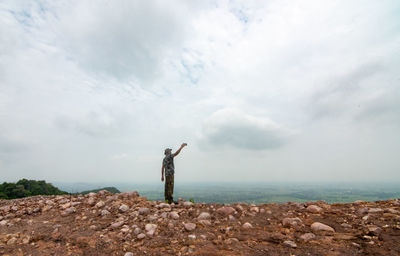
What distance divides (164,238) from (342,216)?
5.26 meters

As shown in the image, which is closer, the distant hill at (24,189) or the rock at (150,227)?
the rock at (150,227)

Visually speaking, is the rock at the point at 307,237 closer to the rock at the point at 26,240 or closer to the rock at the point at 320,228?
the rock at the point at 320,228

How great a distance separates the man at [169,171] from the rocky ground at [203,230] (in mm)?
2921

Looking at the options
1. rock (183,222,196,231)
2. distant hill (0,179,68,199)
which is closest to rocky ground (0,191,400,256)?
rock (183,222,196,231)

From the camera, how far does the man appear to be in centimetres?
1076

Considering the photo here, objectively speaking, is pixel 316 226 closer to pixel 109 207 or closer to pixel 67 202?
pixel 109 207

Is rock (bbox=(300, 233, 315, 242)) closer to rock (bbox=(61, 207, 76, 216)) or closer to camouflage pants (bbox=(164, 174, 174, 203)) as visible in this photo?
camouflage pants (bbox=(164, 174, 174, 203))

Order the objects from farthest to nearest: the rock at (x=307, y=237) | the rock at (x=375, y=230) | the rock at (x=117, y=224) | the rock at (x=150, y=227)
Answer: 1. the rock at (x=117, y=224)
2. the rock at (x=150, y=227)
3. the rock at (x=307, y=237)
4. the rock at (x=375, y=230)

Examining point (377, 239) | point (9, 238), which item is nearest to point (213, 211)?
point (377, 239)

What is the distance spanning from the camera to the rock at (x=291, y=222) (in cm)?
546

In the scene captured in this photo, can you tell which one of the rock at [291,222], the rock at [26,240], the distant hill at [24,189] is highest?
the rock at [291,222]

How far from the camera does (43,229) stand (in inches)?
246

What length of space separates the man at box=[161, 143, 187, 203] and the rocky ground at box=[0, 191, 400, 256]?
9.58 ft

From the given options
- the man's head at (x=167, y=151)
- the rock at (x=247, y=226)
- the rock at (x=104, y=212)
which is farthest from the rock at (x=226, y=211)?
the man's head at (x=167, y=151)
